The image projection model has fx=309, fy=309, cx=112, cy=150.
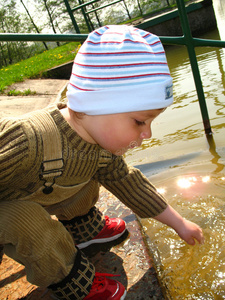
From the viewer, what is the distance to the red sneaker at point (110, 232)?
1.48 metres

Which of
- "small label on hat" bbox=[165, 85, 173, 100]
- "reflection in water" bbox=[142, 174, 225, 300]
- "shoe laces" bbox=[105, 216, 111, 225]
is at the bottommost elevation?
"reflection in water" bbox=[142, 174, 225, 300]

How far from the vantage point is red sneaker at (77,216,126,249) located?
1477mm

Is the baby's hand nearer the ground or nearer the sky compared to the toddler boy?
nearer the ground

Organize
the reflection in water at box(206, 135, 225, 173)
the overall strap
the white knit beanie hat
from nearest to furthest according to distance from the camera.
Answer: the white knit beanie hat → the overall strap → the reflection in water at box(206, 135, 225, 173)

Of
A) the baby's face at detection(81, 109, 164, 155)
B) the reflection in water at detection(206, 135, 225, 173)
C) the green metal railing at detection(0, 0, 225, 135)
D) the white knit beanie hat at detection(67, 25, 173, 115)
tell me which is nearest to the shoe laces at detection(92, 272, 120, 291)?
the baby's face at detection(81, 109, 164, 155)

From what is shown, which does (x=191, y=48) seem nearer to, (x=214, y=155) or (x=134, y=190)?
(x=214, y=155)

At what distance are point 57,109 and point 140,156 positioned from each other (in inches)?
49.0

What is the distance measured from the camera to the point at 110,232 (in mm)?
1488

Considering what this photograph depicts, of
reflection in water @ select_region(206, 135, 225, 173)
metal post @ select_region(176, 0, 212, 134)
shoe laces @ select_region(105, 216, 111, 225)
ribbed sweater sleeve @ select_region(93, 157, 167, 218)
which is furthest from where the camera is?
metal post @ select_region(176, 0, 212, 134)

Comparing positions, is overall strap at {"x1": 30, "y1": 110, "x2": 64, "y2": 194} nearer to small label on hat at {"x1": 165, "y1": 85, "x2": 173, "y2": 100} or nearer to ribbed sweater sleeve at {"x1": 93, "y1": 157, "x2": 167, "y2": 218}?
ribbed sweater sleeve at {"x1": 93, "y1": 157, "x2": 167, "y2": 218}

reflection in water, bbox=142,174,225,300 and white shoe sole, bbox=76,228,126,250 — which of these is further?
white shoe sole, bbox=76,228,126,250

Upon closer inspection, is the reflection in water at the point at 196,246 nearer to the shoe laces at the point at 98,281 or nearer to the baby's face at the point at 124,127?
the shoe laces at the point at 98,281

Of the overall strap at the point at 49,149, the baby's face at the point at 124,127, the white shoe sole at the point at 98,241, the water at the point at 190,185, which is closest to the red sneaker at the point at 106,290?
the water at the point at 190,185

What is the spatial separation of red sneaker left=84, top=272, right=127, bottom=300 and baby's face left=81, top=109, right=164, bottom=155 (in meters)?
0.53
